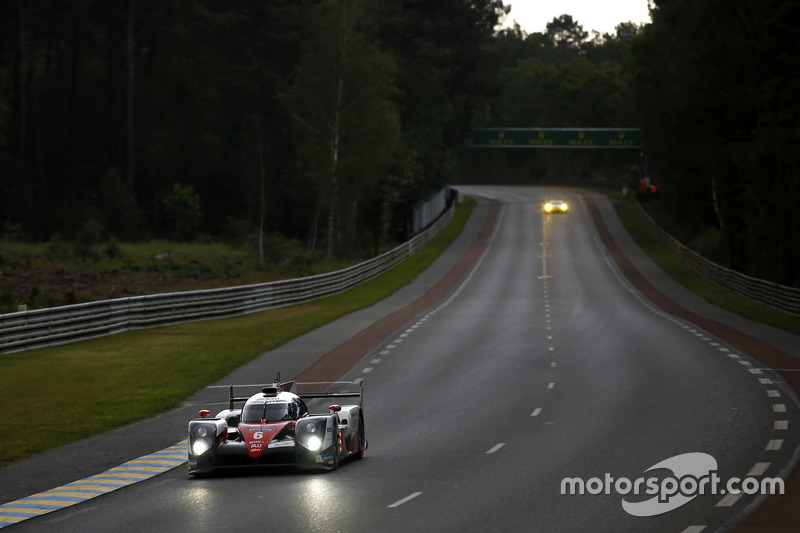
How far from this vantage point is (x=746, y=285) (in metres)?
50.7

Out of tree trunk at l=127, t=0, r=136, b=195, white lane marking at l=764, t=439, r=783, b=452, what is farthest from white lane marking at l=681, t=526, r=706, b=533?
tree trunk at l=127, t=0, r=136, b=195

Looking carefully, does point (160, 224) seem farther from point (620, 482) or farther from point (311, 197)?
point (620, 482)

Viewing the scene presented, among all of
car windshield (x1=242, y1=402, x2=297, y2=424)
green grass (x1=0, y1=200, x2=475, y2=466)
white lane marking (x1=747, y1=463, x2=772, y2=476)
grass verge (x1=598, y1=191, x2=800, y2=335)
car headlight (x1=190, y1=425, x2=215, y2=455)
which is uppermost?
car windshield (x1=242, y1=402, x2=297, y2=424)

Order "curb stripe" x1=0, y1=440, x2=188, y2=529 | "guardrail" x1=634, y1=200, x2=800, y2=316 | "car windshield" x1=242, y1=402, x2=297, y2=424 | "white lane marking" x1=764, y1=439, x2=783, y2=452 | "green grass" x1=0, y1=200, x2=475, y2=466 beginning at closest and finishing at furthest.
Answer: "curb stripe" x1=0, y1=440, x2=188, y2=529 < "car windshield" x1=242, y1=402, x2=297, y2=424 < "white lane marking" x1=764, y1=439, x2=783, y2=452 < "green grass" x1=0, y1=200, x2=475, y2=466 < "guardrail" x1=634, y1=200, x2=800, y2=316

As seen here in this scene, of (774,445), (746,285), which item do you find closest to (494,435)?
(774,445)

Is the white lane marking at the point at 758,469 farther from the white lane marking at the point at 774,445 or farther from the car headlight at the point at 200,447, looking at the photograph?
the car headlight at the point at 200,447

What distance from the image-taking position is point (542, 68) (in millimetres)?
195250

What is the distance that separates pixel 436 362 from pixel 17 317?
10861 millimetres

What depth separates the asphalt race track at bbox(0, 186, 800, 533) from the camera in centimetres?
1197

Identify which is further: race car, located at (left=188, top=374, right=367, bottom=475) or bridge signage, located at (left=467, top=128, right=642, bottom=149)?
bridge signage, located at (left=467, top=128, right=642, bottom=149)

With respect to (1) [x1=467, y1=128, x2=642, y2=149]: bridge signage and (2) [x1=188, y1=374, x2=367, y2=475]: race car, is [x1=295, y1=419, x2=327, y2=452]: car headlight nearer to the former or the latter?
(2) [x1=188, y1=374, x2=367, y2=475]: race car

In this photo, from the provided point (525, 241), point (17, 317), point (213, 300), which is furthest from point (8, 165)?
point (17, 317)

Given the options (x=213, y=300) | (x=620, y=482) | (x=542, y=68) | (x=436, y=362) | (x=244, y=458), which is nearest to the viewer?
(x=620, y=482)

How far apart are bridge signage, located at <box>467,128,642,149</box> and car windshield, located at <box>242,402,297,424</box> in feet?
385
